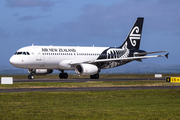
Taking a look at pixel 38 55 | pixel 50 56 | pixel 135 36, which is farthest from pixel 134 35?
pixel 38 55

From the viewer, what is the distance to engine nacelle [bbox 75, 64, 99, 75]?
179ft

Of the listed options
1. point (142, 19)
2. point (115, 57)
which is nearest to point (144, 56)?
point (115, 57)

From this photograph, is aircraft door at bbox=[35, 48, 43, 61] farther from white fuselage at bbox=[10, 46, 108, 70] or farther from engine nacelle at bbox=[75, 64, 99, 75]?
engine nacelle at bbox=[75, 64, 99, 75]

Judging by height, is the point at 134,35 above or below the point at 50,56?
above

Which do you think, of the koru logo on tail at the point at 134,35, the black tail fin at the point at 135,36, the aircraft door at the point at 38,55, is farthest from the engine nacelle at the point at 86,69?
the koru logo on tail at the point at 134,35

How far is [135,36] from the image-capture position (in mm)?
67125

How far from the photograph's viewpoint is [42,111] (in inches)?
716

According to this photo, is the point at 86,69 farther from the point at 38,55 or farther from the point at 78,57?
the point at 38,55

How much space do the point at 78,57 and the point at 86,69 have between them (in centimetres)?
537

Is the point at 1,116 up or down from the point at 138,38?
down

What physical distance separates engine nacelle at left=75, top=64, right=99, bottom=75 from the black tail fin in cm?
1246

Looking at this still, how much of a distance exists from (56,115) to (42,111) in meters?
1.68

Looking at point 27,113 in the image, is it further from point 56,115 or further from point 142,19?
point 142,19

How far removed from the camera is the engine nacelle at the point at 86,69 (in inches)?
2147
